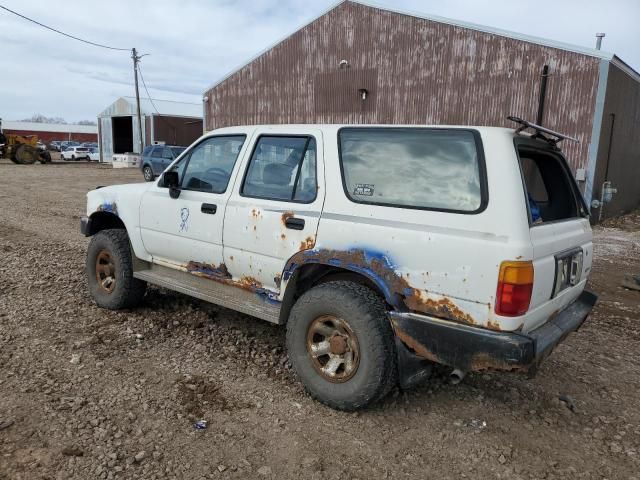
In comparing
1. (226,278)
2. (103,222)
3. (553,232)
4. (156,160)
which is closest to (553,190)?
(553,232)

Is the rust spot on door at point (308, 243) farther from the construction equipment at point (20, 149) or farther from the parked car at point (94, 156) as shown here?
the parked car at point (94, 156)

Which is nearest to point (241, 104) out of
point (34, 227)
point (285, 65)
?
point (285, 65)

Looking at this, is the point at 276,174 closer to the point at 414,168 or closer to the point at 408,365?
the point at 414,168

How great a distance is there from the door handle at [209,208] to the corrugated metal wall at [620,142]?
12.4 meters

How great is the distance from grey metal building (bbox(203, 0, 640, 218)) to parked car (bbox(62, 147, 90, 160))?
26184 mm

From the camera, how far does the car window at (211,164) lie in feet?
13.5

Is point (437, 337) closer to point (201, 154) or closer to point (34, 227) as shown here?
point (201, 154)

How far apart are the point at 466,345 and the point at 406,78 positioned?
14964mm

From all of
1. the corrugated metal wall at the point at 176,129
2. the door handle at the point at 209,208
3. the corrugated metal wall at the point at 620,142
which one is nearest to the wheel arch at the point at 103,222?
the door handle at the point at 209,208

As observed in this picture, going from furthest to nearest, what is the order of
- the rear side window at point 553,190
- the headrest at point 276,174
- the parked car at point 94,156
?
the parked car at point 94,156 < the rear side window at point 553,190 < the headrest at point 276,174

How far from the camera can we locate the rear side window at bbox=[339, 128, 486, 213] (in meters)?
2.92

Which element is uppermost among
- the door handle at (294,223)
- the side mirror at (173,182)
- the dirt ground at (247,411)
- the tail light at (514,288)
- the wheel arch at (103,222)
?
the side mirror at (173,182)

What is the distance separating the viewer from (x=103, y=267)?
507 centimetres

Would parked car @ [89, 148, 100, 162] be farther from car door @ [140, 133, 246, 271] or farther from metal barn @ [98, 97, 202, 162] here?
car door @ [140, 133, 246, 271]
